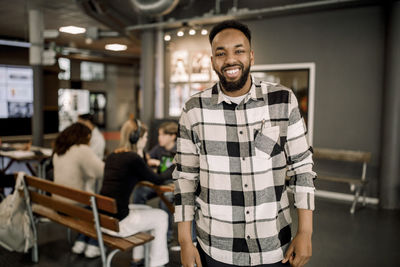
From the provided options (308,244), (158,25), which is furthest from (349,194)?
(158,25)

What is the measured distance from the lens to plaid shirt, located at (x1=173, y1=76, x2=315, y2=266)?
1.39m

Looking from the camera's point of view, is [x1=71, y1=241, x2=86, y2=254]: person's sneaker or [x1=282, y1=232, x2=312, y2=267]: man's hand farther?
[x1=71, y1=241, x2=86, y2=254]: person's sneaker

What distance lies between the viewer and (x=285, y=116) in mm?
1388

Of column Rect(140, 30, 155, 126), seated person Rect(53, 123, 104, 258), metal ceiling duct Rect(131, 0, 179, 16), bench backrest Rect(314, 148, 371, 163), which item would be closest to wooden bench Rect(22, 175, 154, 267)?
seated person Rect(53, 123, 104, 258)

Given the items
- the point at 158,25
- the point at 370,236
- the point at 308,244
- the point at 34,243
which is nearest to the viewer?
the point at 308,244

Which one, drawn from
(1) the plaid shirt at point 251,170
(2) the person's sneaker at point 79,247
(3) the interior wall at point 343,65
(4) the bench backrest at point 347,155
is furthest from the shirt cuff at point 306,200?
(3) the interior wall at point 343,65

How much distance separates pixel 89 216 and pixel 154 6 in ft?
11.4

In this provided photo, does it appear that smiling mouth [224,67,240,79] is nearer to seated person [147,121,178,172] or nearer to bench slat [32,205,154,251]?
bench slat [32,205,154,251]

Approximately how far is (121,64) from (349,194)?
13857 millimetres

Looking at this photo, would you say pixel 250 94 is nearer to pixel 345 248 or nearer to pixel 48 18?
Result: pixel 345 248

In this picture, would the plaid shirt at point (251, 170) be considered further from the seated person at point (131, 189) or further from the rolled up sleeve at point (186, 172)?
the seated person at point (131, 189)

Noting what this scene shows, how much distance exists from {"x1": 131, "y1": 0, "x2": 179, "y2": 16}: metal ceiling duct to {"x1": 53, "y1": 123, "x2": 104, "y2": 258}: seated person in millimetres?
2472

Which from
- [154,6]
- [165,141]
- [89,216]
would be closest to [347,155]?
[165,141]

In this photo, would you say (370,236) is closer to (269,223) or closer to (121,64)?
(269,223)
